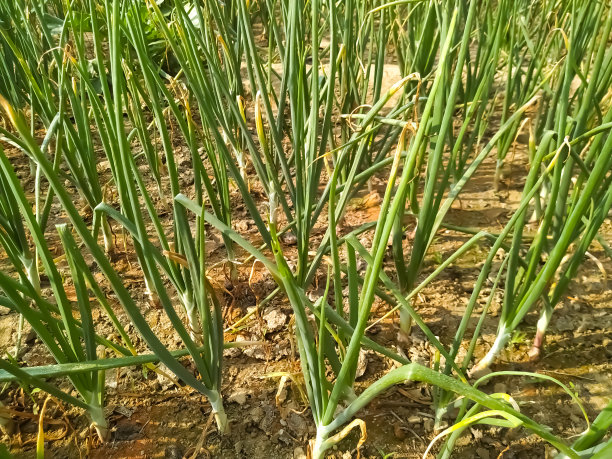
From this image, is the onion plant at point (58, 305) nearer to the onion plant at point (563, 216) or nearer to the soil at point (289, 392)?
the soil at point (289, 392)

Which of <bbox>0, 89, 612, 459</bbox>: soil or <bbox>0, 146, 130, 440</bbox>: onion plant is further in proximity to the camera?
<bbox>0, 89, 612, 459</bbox>: soil

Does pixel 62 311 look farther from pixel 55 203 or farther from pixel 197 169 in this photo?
pixel 55 203

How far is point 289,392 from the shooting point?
0.85 metres

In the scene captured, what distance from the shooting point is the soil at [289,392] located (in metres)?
0.77

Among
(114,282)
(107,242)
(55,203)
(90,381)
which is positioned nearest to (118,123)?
(114,282)

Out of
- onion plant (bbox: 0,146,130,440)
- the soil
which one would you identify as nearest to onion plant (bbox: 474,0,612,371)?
the soil

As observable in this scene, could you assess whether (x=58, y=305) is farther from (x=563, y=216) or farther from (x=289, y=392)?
(x=563, y=216)

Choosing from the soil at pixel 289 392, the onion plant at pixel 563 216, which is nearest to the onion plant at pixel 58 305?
the soil at pixel 289 392

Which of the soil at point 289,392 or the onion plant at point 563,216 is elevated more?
the onion plant at point 563,216

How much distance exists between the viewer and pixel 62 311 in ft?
1.94

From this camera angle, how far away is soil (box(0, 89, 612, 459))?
2.53 ft

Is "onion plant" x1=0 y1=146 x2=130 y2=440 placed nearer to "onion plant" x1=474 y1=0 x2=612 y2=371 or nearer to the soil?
the soil

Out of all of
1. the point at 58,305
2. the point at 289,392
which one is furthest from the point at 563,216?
the point at 58,305

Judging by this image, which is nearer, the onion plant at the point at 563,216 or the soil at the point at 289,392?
the onion plant at the point at 563,216
